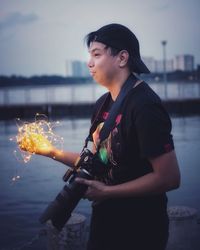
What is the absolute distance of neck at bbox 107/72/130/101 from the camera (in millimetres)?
2348

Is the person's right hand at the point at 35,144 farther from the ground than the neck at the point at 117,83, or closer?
closer

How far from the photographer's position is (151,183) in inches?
82.0

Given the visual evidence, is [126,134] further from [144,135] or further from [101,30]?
[101,30]

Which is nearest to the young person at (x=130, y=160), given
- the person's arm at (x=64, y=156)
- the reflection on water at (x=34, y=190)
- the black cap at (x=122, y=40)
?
the black cap at (x=122, y=40)

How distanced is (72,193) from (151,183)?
436mm

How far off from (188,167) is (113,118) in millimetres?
8977

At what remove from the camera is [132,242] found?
2.24 metres

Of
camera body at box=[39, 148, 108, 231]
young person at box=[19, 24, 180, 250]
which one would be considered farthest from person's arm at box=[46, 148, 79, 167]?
camera body at box=[39, 148, 108, 231]

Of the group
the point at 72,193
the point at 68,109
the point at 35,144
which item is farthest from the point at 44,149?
the point at 68,109

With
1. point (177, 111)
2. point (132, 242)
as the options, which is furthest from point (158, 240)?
point (177, 111)

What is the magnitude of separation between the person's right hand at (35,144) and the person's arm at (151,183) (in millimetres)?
610

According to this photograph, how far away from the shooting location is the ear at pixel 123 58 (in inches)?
91.0

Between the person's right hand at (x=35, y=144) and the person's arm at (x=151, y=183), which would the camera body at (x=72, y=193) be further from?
the person's right hand at (x=35, y=144)

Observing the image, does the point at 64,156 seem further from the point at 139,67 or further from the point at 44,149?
the point at 139,67
